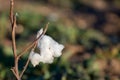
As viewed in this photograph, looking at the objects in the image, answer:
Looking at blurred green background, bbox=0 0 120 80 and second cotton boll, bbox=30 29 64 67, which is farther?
blurred green background, bbox=0 0 120 80

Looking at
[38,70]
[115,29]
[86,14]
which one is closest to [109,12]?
[86,14]

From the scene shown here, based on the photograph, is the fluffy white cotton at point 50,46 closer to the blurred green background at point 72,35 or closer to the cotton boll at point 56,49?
the cotton boll at point 56,49

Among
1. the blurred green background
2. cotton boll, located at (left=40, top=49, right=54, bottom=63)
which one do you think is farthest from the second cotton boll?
the blurred green background

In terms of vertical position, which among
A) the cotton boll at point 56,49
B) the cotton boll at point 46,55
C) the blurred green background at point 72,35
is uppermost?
the blurred green background at point 72,35

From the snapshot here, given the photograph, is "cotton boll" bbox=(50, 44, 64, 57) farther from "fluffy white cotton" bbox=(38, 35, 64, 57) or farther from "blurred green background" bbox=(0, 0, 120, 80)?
"blurred green background" bbox=(0, 0, 120, 80)

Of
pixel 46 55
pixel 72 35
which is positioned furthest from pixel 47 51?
pixel 72 35

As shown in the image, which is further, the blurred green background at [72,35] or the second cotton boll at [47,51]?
the blurred green background at [72,35]

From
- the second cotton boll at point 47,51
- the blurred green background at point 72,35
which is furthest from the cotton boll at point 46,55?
the blurred green background at point 72,35

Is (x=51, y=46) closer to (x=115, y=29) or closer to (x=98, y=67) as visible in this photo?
(x=98, y=67)
